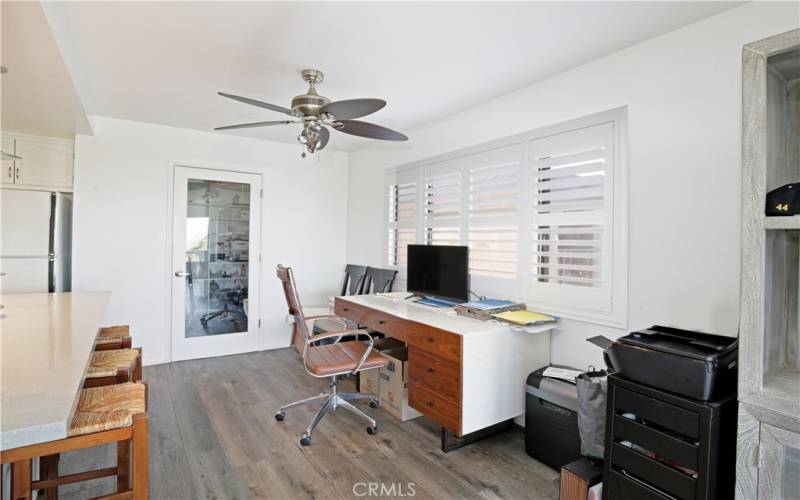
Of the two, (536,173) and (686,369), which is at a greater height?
(536,173)

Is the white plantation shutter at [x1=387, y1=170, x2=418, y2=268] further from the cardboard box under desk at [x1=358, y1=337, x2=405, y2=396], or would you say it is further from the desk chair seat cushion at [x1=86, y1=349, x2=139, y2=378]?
the desk chair seat cushion at [x1=86, y1=349, x2=139, y2=378]

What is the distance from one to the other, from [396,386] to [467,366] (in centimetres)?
87

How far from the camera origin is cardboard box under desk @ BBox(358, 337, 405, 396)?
322 cm

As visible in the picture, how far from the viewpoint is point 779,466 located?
3.91 feet

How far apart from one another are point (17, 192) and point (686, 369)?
5358mm

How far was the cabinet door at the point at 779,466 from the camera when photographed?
117 centimetres

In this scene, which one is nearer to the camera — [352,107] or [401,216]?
[352,107]

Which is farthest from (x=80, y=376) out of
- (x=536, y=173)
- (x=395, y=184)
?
(x=395, y=184)

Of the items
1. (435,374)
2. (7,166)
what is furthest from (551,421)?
(7,166)

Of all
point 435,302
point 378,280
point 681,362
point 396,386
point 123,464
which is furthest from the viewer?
point 378,280

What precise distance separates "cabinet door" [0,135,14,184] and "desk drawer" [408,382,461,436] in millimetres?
4270

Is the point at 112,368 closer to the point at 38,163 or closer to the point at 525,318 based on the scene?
the point at 525,318

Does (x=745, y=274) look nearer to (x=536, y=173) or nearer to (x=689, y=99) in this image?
(x=689, y=99)

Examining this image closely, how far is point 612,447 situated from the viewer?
5.28 ft
